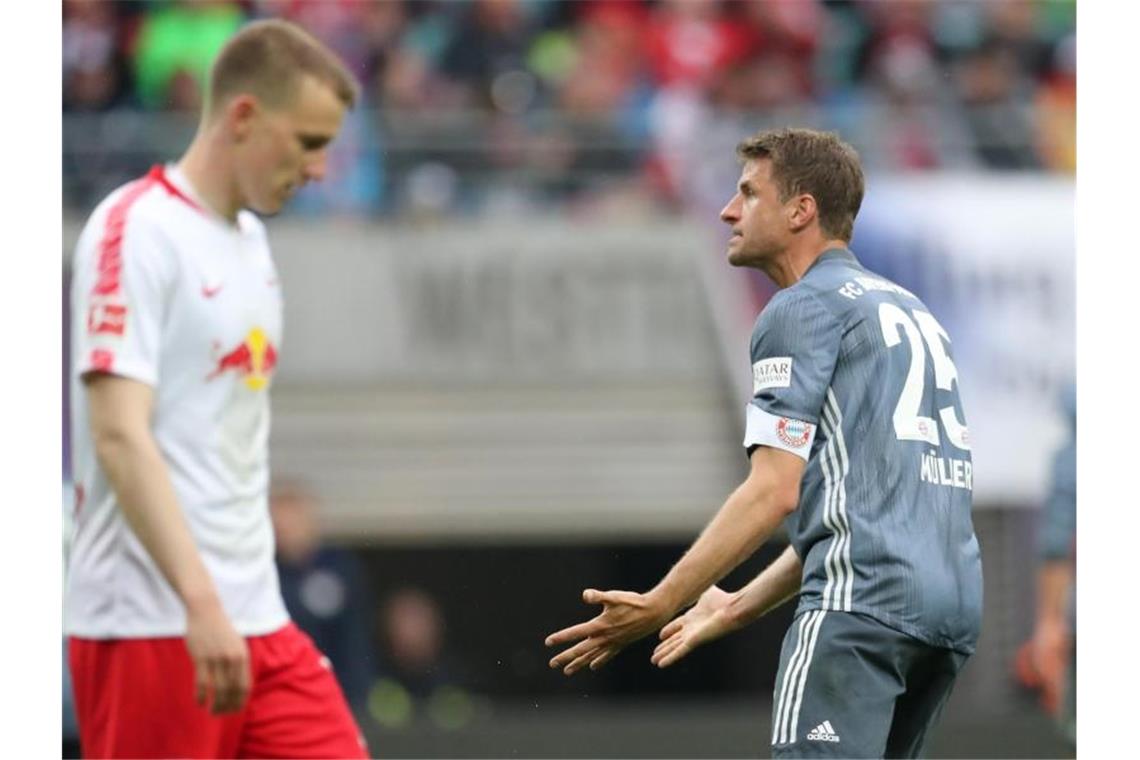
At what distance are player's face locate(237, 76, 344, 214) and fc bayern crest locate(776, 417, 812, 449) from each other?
1.38 m

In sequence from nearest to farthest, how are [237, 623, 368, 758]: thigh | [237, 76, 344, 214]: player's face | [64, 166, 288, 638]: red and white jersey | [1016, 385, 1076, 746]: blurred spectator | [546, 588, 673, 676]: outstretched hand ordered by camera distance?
1. [546, 588, 673, 676]: outstretched hand
2. [64, 166, 288, 638]: red and white jersey
3. [237, 623, 368, 758]: thigh
4. [237, 76, 344, 214]: player's face
5. [1016, 385, 1076, 746]: blurred spectator

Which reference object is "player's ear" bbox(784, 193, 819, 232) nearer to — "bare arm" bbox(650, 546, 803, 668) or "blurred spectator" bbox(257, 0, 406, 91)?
"bare arm" bbox(650, 546, 803, 668)

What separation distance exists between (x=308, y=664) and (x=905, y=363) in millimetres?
1650

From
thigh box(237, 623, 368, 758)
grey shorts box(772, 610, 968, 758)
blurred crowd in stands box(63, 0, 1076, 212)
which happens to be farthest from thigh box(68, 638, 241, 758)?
blurred crowd in stands box(63, 0, 1076, 212)

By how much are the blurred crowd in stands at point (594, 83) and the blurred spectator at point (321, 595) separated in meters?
3.58

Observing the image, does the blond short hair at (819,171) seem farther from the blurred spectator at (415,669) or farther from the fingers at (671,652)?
the blurred spectator at (415,669)

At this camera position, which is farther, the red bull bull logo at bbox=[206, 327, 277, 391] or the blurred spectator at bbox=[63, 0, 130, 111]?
the blurred spectator at bbox=[63, 0, 130, 111]

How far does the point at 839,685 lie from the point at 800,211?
43.7 inches

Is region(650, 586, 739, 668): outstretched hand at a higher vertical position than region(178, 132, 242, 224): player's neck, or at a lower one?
lower

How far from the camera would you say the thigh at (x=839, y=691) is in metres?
4.57

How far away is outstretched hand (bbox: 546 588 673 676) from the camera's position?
4523 millimetres

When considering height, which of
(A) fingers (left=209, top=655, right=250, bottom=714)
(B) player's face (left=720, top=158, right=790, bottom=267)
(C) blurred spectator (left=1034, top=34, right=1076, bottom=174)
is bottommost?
(A) fingers (left=209, top=655, right=250, bottom=714)

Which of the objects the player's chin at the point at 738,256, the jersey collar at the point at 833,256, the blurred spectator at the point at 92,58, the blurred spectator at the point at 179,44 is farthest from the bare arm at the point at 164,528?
the blurred spectator at the point at 179,44

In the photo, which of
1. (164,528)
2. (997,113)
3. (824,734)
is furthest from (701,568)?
(997,113)
